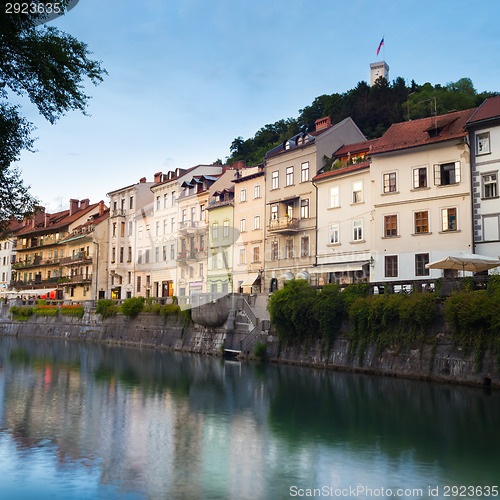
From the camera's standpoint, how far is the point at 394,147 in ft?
127

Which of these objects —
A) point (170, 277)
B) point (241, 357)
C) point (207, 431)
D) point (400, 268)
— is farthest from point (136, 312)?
point (207, 431)

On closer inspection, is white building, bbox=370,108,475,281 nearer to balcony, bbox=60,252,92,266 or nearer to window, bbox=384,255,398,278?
window, bbox=384,255,398,278

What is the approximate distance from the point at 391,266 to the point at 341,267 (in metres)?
4.37

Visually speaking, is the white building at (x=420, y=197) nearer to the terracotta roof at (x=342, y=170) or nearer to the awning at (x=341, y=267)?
the terracotta roof at (x=342, y=170)

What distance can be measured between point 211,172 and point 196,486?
57.4 meters

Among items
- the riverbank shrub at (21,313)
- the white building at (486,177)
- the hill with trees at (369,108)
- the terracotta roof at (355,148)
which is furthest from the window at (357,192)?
the riverbank shrub at (21,313)

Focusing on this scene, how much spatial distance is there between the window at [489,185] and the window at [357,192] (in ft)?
29.7

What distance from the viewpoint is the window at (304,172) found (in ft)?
155

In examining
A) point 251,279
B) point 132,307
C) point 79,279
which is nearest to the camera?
point 251,279

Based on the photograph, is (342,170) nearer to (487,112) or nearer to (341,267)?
(341,267)

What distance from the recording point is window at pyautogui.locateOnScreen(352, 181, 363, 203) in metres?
41.7

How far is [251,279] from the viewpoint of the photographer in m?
51.6

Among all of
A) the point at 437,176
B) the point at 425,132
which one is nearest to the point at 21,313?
the point at 425,132

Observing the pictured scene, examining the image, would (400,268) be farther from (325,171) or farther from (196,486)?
(196,486)
